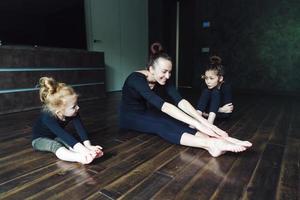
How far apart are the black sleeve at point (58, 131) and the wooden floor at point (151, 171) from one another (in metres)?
0.14

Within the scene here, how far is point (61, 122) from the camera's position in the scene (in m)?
1.56

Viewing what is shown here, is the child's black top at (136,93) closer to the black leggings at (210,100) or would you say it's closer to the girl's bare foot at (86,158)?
the black leggings at (210,100)

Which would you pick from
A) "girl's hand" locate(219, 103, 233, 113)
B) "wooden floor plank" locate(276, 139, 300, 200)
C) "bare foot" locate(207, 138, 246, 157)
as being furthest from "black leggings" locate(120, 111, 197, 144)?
"girl's hand" locate(219, 103, 233, 113)

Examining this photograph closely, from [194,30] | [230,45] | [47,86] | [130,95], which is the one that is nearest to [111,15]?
[194,30]

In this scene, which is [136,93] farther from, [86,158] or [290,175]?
[290,175]

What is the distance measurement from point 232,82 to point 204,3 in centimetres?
186

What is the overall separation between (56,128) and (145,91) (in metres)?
0.64

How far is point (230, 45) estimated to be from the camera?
16.8 feet

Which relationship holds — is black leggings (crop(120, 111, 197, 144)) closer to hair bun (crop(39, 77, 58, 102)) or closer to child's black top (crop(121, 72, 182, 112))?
child's black top (crop(121, 72, 182, 112))

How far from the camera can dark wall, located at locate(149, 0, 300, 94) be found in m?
4.60

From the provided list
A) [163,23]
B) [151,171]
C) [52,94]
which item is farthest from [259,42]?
[52,94]

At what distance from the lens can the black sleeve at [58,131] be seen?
1.40 metres

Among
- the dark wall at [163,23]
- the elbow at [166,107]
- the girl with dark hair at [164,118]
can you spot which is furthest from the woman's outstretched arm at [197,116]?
the dark wall at [163,23]

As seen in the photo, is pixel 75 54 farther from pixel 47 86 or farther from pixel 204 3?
pixel 204 3
